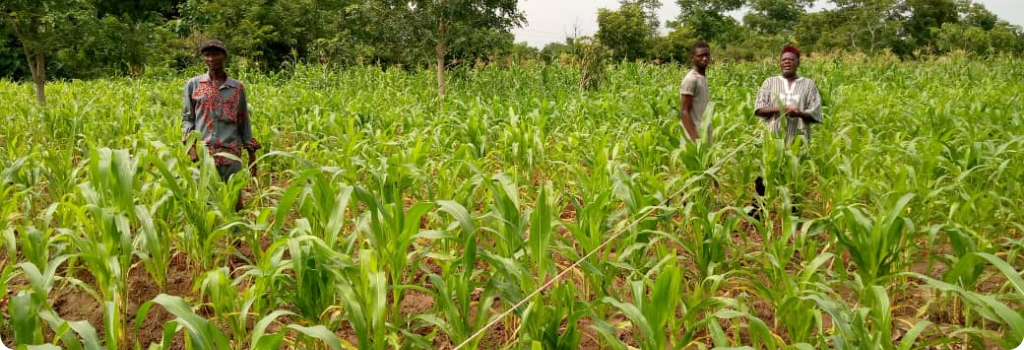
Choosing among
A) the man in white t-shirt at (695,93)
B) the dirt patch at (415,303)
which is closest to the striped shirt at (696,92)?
the man in white t-shirt at (695,93)

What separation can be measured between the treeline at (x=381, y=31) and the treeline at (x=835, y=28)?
8cm

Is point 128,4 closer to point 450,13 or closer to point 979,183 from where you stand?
point 450,13

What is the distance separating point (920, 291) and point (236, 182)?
3192 millimetres

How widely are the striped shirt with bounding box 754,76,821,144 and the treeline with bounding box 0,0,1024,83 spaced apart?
659 centimetres

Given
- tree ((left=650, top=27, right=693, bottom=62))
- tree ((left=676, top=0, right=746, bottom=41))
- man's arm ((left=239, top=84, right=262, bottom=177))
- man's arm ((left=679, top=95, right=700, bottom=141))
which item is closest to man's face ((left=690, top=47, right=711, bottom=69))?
man's arm ((left=679, top=95, right=700, bottom=141))

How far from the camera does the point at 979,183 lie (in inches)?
136

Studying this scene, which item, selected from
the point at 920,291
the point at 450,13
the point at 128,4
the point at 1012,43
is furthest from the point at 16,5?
the point at 1012,43

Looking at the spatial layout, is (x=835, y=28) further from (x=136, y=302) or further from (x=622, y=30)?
(x=136, y=302)

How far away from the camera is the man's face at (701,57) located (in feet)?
13.2

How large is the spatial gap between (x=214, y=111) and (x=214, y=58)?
32cm

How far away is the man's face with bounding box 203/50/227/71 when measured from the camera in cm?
357

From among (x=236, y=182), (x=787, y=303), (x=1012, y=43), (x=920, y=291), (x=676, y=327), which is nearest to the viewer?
(x=787, y=303)

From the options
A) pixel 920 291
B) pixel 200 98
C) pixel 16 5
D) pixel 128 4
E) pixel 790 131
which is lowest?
pixel 920 291

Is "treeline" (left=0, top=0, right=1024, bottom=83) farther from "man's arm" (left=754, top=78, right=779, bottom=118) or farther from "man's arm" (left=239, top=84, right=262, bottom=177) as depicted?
"man's arm" (left=754, top=78, right=779, bottom=118)
